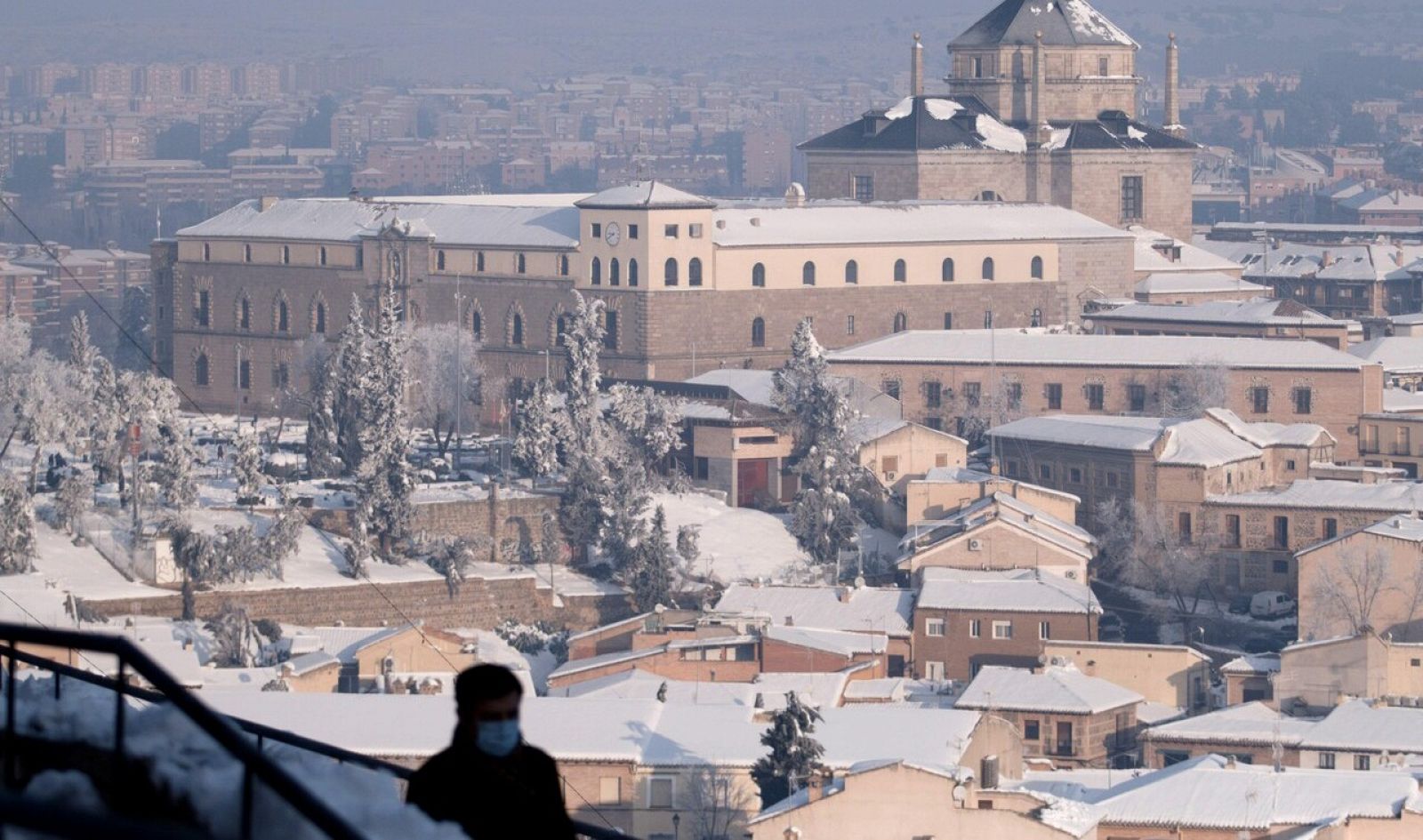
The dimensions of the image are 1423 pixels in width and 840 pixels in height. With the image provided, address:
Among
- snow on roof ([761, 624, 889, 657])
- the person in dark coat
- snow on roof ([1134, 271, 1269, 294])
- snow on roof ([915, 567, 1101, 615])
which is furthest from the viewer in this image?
snow on roof ([1134, 271, 1269, 294])

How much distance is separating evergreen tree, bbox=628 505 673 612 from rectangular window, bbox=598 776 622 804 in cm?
1306

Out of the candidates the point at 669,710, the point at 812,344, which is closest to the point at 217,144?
the point at 812,344

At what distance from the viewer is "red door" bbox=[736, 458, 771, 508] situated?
131 feet

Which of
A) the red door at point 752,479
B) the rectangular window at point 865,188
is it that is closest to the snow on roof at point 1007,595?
the red door at point 752,479

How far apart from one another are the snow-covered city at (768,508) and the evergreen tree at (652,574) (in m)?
0.06

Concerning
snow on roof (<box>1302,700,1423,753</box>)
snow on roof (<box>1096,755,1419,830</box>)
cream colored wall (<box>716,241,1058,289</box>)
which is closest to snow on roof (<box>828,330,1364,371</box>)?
cream colored wall (<box>716,241,1058,289</box>)

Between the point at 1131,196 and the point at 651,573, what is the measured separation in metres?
23.6

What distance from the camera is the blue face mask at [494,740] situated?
4520 mm

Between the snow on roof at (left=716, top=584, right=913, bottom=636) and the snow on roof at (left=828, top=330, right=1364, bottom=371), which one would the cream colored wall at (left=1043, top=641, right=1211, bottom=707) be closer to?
the snow on roof at (left=716, top=584, right=913, bottom=636)

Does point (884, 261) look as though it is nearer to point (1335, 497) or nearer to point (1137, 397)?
point (1137, 397)

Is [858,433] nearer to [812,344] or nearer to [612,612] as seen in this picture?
[812,344]

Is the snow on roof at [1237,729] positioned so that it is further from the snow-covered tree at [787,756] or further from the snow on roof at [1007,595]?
the snow on roof at [1007,595]

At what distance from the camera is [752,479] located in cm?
4028

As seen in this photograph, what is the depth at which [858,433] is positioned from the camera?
132ft
